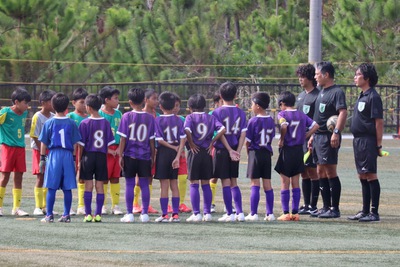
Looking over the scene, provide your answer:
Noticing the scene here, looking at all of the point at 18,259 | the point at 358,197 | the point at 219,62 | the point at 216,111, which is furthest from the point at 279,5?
A: the point at 18,259

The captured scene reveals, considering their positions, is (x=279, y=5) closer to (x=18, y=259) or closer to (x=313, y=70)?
(x=313, y=70)

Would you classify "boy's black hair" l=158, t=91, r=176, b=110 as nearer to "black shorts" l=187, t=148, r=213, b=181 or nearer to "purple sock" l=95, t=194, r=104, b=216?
"black shorts" l=187, t=148, r=213, b=181

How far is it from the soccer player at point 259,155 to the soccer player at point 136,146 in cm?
125

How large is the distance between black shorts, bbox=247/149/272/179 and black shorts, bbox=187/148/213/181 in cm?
53

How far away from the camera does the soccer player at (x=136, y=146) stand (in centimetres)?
1344

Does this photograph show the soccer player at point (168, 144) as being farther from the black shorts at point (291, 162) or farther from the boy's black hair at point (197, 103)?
the black shorts at point (291, 162)

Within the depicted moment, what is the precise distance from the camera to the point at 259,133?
45.0ft

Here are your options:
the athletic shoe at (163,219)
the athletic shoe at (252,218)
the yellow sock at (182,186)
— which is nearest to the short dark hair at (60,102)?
the athletic shoe at (163,219)

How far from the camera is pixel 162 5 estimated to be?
38656 millimetres

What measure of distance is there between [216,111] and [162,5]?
25269 mm

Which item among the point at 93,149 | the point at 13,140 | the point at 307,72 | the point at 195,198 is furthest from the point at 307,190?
the point at 13,140

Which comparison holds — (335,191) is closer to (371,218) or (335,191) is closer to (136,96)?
(371,218)

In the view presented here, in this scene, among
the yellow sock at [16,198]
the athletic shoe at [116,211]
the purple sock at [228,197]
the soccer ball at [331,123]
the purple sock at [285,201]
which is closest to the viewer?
the purple sock at [228,197]

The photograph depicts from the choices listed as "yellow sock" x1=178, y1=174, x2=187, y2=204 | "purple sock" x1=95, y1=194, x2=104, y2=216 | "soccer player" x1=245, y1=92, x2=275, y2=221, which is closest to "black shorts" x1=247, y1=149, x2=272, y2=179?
"soccer player" x1=245, y1=92, x2=275, y2=221
